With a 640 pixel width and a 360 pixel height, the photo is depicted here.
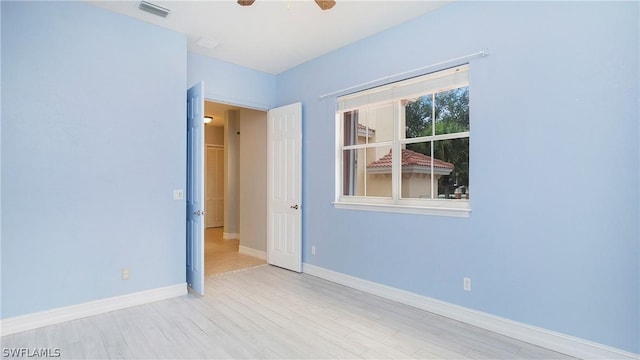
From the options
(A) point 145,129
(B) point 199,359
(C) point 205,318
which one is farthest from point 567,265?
(A) point 145,129

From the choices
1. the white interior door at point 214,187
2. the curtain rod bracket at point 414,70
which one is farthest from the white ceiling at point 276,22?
the white interior door at point 214,187

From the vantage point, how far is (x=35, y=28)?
2.75m

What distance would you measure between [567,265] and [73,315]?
4059mm

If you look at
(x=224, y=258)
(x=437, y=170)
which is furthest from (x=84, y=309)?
(x=437, y=170)

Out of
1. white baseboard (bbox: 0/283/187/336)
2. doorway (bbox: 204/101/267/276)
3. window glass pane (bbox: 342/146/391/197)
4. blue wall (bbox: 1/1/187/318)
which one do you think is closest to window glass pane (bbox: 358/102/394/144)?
window glass pane (bbox: 342/146/391/197)

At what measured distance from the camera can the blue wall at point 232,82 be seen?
4125 mm

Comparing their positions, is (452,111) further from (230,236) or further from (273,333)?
(230,236)

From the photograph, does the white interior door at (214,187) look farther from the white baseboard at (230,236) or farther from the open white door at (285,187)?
the open white door at (285,187)

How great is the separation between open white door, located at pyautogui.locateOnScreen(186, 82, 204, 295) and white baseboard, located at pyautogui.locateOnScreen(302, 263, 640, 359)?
69.2 inches

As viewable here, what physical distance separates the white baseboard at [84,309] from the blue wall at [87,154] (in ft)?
0.18

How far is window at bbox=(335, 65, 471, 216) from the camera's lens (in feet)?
9.86

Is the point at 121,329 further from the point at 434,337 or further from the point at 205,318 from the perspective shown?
the point at 434,337

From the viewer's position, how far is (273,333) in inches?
103
